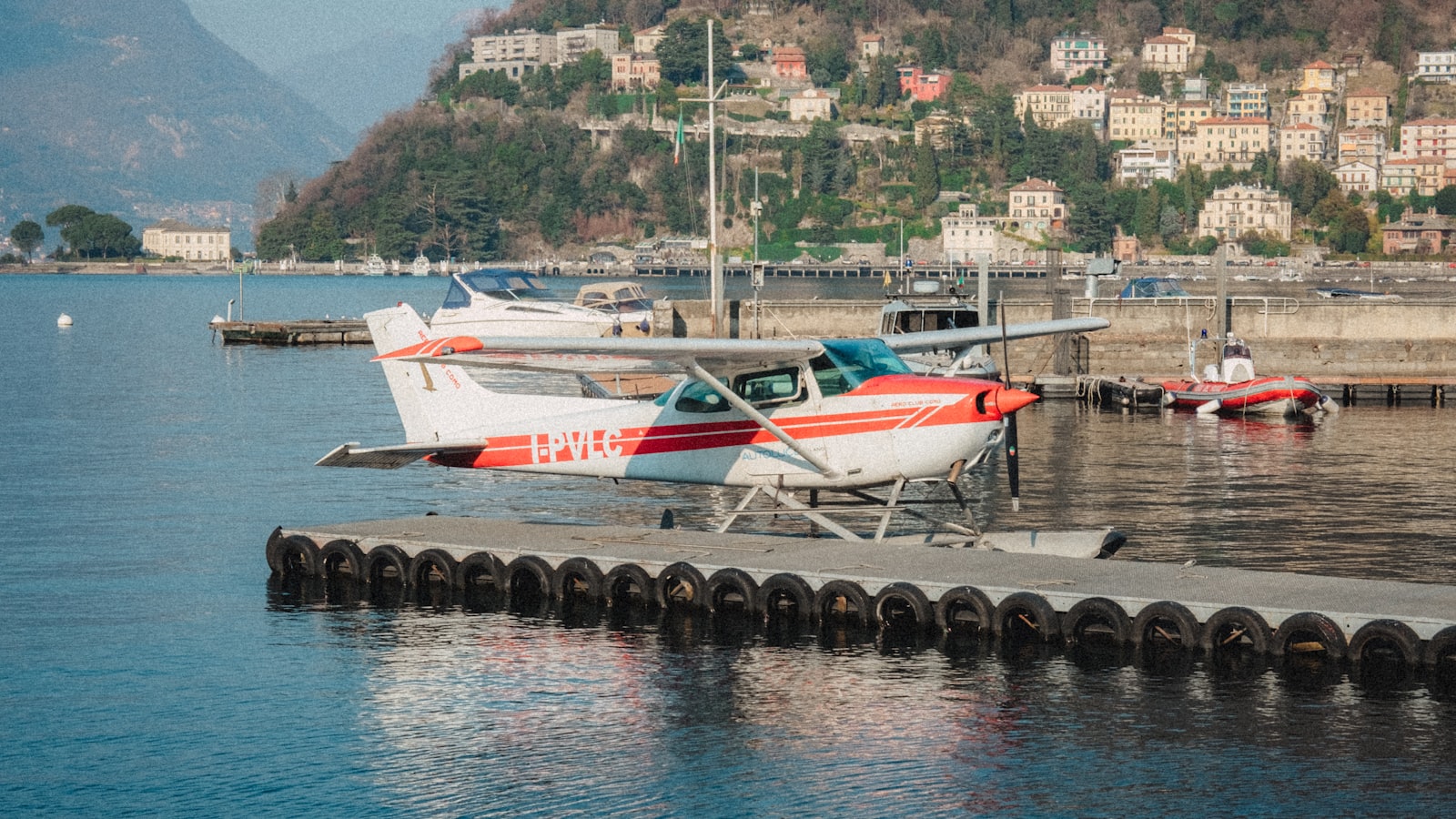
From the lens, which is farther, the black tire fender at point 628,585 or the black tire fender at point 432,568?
the black tire fender at point 432,568

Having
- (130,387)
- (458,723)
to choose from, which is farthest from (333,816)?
(130,387)

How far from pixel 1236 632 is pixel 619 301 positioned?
4398cm

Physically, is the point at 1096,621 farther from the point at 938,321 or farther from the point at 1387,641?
the point at 938,321

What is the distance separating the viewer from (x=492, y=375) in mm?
43000

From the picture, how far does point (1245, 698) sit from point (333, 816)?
6.76 metres

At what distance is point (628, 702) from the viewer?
1347 centimetres

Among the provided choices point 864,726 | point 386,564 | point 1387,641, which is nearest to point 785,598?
point 864,726

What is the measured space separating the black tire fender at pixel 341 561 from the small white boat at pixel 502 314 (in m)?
32.3

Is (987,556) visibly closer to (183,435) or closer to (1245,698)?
(1245,698)

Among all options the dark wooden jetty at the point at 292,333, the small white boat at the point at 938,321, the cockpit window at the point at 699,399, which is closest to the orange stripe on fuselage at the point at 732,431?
the cockpit window at the point at 699,399

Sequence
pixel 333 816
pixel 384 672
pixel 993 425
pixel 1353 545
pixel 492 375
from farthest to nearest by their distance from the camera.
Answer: pixel 492 375 → pixel 1353 545 → pixel 993 425 → pixel 384 672 → pixel 333 816

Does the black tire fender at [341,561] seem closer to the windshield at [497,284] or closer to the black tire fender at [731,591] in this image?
the black tire fender at [731,591]

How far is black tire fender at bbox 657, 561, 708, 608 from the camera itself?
1616 cm

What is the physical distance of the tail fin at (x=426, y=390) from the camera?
18.7 meters
